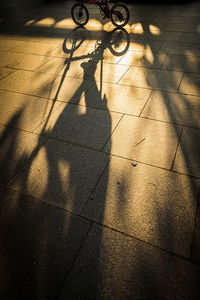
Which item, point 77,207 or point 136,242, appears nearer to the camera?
point 136,242

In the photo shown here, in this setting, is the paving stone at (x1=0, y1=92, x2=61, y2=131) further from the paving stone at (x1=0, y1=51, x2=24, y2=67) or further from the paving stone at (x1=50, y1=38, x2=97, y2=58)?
the paving stone at (x1=50, y1=38, x2=97, y2=58)

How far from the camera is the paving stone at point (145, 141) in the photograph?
3.61 m

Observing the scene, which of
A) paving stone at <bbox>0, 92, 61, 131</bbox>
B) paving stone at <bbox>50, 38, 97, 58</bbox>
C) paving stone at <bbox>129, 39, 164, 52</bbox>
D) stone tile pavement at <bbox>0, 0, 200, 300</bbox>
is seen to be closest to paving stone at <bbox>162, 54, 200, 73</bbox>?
stone tile pavement at <bbox>0, 0, 200, 300</bbox>

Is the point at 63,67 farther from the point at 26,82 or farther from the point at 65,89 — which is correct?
the point at 65,89

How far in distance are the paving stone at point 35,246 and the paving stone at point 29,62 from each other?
5.35 m

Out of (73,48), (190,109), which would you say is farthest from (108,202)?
(73,48)

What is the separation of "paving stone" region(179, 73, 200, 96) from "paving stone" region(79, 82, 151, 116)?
0.91m

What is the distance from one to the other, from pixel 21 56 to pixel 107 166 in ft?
21.9

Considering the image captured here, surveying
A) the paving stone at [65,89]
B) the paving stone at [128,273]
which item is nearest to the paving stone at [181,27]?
the paving stone at [65,89]

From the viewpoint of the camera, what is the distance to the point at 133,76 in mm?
5742

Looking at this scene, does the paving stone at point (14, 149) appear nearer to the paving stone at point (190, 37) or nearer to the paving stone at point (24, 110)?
the paving stone at point (24, 110)

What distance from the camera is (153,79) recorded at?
218 inches

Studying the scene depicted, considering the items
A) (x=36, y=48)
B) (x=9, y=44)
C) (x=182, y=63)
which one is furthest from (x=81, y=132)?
(x=9, y=44)

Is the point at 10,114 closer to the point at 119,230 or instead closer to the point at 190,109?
the point at 119,230
